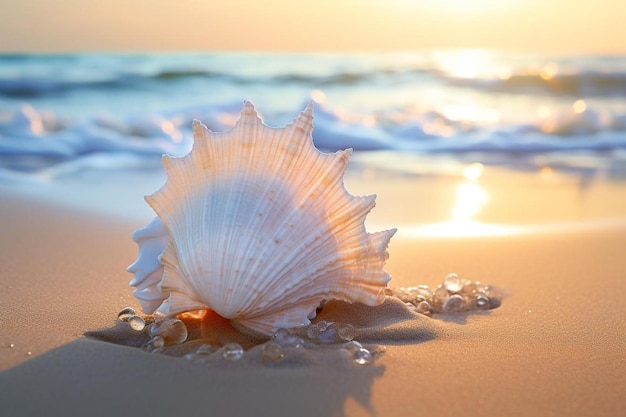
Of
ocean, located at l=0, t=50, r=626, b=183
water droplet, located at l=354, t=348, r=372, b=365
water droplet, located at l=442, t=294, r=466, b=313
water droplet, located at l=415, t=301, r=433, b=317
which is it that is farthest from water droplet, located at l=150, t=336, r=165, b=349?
ocean, located at l=0, t=50, r=626, b=183

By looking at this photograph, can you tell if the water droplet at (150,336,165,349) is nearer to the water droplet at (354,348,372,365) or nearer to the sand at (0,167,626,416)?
the sand at (0,167,626,416)

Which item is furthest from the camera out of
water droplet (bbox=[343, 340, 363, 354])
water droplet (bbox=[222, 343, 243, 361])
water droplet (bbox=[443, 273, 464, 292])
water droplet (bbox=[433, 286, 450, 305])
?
water droplet (bbox=[443, 273, 464, 292])

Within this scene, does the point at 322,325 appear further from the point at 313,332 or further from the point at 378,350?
the point at 378,350

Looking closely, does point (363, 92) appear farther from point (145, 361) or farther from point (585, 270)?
point (145, 361)

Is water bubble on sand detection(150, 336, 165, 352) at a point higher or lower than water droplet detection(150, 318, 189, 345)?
lower

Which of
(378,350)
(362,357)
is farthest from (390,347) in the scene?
(362,357)

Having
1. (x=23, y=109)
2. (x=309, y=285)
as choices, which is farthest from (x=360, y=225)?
(x=23, y=109)
